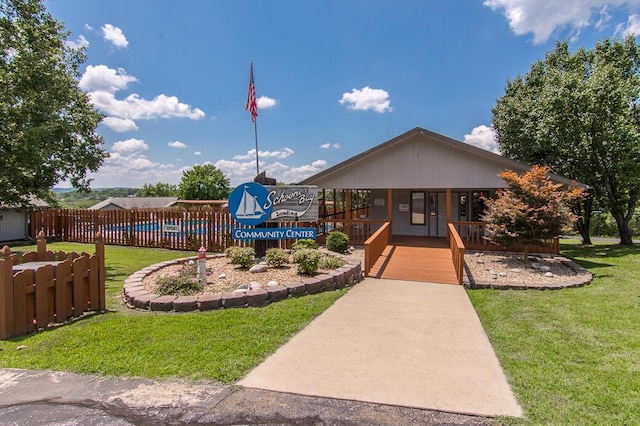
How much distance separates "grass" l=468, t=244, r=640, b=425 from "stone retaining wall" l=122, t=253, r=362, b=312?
2846 millimetres

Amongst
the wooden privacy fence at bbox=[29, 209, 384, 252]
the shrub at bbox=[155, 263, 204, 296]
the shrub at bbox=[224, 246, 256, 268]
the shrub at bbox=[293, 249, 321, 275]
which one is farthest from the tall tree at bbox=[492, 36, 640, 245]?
the shrub at bbox=[155, 263, 204, 296]

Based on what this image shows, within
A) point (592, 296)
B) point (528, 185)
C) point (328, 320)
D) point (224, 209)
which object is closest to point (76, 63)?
point (224, 209)

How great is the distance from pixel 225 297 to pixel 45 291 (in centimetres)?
244

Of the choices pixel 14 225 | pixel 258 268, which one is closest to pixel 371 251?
pixel 258 268

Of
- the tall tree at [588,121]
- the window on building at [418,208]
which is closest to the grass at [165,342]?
the window on building at [418,208]

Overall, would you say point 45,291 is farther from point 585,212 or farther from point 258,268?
point 585,212

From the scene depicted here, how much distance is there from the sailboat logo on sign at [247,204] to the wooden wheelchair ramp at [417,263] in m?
3.20

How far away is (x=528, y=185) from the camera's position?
9773mm

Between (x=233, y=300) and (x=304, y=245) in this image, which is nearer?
(x=233, y=300)

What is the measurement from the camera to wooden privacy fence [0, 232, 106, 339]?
4497 millimetres

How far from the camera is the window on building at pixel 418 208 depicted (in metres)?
16.2

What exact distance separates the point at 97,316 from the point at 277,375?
3.59 m

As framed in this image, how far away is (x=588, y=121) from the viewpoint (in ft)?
45.6

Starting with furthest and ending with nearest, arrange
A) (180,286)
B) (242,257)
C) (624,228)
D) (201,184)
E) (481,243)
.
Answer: (201,184)
(624,228)
(481,243)
(242,257)
(180,286)
